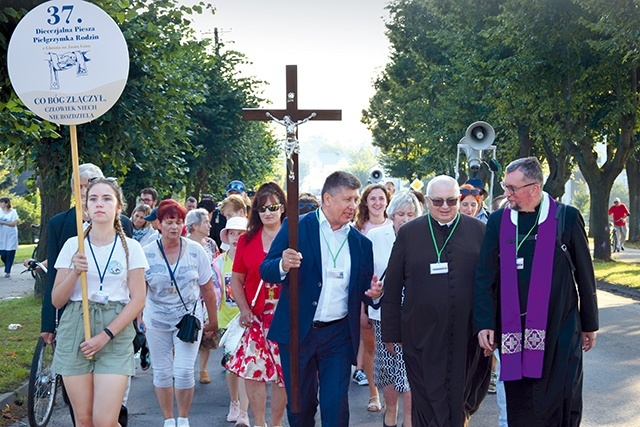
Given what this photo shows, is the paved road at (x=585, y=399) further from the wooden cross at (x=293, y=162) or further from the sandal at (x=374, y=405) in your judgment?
the wooden cross at (x=293, y=162)

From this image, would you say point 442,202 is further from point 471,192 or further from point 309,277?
point 471,192

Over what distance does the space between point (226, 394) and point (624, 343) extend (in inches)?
231

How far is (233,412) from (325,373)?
2440 millimetres

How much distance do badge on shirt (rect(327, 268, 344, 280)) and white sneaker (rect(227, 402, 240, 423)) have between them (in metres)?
2.59

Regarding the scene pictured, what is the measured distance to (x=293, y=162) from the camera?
6438 millimetres

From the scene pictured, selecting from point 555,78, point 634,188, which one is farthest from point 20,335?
point 634,188

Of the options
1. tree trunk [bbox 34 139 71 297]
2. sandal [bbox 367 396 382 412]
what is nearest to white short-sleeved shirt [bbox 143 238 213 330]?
sandal [bbox 367 396 382 412]

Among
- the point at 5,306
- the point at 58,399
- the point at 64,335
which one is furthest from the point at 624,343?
the point at 5,306

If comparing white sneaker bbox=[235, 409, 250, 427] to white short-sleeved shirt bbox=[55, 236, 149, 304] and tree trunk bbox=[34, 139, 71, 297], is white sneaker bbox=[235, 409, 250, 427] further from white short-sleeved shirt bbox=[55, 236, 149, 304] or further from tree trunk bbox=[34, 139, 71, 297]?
tree trunk bbox=[34, 139, 71, 297]

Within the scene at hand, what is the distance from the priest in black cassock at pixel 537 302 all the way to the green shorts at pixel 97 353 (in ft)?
7.25

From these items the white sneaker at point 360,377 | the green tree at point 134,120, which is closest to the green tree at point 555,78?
Result: the green tree at point 134,120

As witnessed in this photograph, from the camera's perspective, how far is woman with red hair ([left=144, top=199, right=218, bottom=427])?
789cm

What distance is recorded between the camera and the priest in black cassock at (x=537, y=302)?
20.3ft

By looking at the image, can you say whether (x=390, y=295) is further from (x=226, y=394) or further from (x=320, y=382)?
(x=226, y=394)
